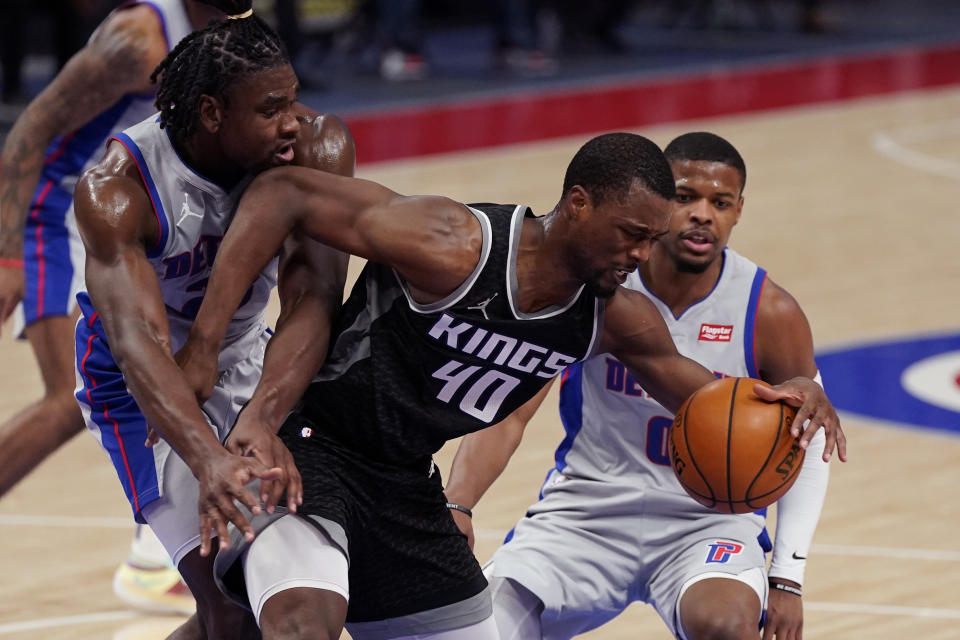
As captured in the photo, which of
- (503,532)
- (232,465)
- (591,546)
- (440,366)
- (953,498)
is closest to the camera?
(232,465)

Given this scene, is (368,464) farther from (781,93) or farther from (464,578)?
(781,93)

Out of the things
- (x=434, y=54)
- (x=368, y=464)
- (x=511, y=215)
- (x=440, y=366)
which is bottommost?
(x=434, y=54)

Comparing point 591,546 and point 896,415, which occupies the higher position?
point 591,546

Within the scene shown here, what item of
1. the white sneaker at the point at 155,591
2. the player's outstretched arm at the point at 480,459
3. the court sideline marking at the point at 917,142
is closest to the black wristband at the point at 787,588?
the player's outstretched arm at the point at 480,459

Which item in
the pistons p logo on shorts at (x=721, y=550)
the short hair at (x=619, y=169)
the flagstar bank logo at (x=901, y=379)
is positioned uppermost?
the short hair at (x=619, y=169)

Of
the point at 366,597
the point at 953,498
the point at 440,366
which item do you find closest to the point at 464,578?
the point at 366,597

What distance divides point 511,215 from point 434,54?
14.1 metres

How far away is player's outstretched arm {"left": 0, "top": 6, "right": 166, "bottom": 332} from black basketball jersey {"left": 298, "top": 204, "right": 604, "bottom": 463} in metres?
1.28

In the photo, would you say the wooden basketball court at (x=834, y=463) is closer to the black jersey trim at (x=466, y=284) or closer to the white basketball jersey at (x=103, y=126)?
the white basketball jersey at (x=103, y=126)

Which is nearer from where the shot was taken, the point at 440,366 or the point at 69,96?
the point at 440,366

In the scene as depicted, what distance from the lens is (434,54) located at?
17391 millimetres

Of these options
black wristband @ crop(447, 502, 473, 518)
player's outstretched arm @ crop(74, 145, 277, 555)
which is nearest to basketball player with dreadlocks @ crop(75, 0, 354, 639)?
player's outstretched arm @ crop(74, 145, 277, 555)

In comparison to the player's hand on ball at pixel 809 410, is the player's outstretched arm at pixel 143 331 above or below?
above

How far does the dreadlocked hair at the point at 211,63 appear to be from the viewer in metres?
3.49
